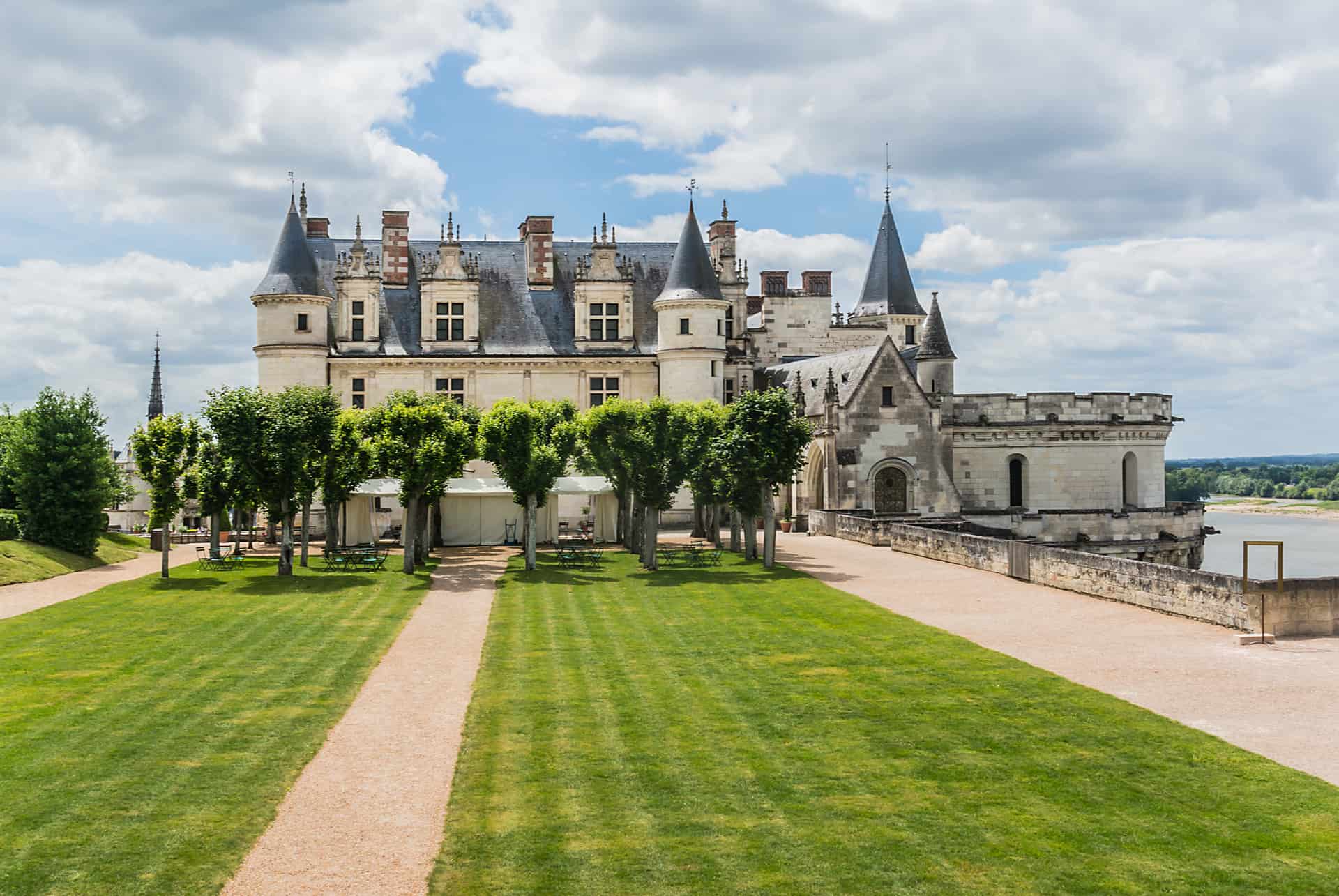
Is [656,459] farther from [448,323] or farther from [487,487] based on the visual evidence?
[448,323]

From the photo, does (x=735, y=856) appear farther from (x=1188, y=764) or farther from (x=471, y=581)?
(x=471, y=581)

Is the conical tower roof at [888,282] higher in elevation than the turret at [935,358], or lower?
higher

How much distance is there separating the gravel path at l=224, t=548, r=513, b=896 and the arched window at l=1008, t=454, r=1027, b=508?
108ft

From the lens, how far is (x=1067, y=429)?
47.6 m

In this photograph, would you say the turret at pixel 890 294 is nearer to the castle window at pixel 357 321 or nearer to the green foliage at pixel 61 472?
the castle window at pixel 357 321

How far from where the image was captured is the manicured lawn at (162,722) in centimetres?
993

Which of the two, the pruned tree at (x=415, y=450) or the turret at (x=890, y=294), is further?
the turret at (x=890, y=294)

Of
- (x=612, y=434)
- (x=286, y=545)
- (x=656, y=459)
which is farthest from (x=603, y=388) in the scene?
(x=286, y=545)

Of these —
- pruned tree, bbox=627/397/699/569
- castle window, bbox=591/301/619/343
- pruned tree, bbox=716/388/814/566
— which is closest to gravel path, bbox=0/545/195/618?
pruned tree, bbox=627/397/699/569

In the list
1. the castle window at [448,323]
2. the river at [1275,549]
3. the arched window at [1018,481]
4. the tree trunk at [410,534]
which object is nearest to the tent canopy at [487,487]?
the tree trunk at [410,534]

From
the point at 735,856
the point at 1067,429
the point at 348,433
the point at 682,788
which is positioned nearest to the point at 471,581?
the point at 348,433

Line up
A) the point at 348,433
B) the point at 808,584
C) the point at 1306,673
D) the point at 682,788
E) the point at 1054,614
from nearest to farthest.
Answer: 1. the point at 682,788
2. the point at 1306,673
3. the point at 1054,614
4. the point at 808,584
5. the point at 348,433

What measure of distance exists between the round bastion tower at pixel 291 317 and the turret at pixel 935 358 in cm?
2624

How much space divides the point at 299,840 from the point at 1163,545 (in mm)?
42593
